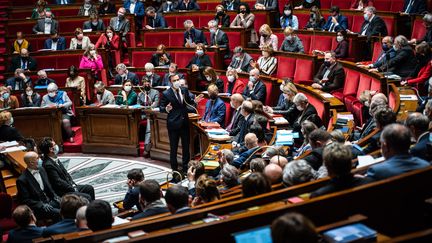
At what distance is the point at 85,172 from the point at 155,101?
132 centimetres

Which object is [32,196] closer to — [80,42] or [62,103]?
[62,103]

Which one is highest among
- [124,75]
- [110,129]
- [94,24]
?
[94,24]

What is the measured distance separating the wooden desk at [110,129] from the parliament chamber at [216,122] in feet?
0.06

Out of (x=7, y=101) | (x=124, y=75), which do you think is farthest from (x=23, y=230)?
A: (x=124, y=75)

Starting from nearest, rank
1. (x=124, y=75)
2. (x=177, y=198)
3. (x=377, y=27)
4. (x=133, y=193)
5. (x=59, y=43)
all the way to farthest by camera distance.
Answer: (x=177, y=198) → (x=133, y=193) → (x=377, y=27) → (x=124, y=75) → (x=59, y=43)

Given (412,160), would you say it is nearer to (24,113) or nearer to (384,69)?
(384,69)

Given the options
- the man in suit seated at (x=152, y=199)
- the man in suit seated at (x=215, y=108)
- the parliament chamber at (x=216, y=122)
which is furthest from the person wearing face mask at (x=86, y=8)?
the man in suit seated at (x=152, y=199)

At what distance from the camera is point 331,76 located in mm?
8164

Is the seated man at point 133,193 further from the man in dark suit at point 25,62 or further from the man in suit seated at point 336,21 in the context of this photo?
the man in dark suit at point 25,62

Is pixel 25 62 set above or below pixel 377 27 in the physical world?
below

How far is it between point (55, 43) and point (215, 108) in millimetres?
4258

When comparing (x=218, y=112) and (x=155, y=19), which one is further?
(x=155, y=19)

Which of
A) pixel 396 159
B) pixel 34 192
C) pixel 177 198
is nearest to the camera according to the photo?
pixel 396 159

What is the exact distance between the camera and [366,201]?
10.4ft
